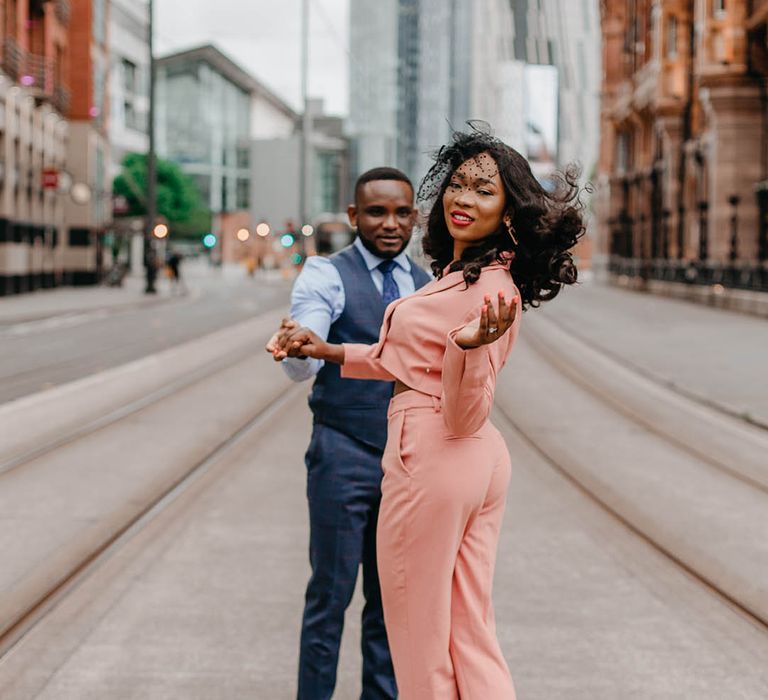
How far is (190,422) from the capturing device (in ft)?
36.6

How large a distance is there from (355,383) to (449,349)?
3.34 feet

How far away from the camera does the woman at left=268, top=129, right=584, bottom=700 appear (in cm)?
279

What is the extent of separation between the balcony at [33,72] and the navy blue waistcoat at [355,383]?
33169 mm

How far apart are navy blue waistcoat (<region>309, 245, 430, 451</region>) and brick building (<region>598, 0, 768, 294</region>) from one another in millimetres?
27299

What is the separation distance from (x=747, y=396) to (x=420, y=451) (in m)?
11.5

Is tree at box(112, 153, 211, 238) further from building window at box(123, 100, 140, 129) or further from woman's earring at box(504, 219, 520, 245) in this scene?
woman's earring at box(504, 219, 520, 245)

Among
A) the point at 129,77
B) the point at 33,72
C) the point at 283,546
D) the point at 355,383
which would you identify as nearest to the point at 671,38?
the point at 33,72

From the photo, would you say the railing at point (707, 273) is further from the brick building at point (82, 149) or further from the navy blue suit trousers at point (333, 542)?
the navy blue suit trousers at point (333, 542)

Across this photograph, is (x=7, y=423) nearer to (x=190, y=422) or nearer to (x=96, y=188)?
(x=190, y=422)

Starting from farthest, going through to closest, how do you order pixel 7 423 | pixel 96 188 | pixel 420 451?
pixel 96 188, pixel 7 423, pixel 420 451

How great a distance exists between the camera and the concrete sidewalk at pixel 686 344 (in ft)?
46.0

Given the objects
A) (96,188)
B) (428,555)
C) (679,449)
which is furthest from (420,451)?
(96,188)

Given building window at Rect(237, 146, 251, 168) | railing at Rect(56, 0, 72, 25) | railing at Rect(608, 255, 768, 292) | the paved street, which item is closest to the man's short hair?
the paved street

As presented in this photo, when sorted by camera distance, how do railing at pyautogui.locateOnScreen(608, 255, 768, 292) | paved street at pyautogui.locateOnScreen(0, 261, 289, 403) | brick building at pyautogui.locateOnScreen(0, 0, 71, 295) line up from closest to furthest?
paved street at pyautogui.locateOnScreen(0, 261, 289, 403) → railing at pyautogui.locateOnScreen(608, 255, 768, 292) → brick building at pyautogui.locateOnScreen(0, 0, 71, 295)
